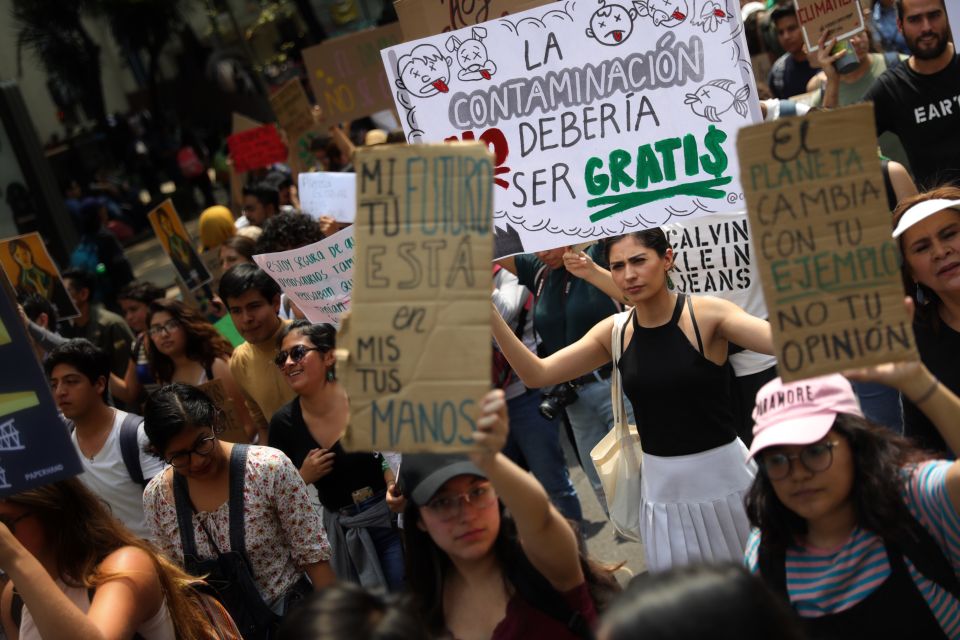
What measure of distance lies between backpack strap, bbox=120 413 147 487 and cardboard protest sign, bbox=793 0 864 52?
4.33 meters

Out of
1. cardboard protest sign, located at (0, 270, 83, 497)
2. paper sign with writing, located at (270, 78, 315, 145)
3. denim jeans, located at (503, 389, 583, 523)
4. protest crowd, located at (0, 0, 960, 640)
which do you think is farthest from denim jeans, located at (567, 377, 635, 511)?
paper sign with writing, located at (270, 78, 315, 145)

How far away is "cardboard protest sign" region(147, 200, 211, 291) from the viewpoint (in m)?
8.59

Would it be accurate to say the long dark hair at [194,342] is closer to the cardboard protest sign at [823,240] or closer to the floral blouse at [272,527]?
the floral blouse at [272,527]

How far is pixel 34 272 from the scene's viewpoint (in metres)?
7.98

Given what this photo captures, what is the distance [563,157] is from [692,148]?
46 cm

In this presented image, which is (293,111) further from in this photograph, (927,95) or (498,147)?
(498,147)

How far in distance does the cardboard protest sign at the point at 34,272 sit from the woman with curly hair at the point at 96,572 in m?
4.73

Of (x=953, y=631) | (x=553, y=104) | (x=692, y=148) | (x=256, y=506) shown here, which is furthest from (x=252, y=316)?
(x=953, y=631)

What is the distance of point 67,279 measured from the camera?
811 centimetres

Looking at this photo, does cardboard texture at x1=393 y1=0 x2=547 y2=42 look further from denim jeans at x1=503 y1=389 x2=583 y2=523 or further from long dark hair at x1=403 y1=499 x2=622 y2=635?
long dark hair at x1=403 y1=499 x2=622 y2=635

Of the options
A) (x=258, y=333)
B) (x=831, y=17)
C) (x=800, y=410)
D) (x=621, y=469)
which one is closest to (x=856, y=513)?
(x=800, y=410)

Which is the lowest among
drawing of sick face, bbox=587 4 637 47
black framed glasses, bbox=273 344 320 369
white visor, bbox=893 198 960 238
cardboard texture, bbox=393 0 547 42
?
black framed glasses, bbox=273 344 320 369

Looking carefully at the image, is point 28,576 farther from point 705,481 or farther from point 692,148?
point 692,148

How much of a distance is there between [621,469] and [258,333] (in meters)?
2.14
